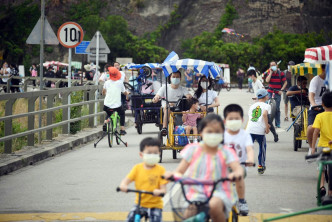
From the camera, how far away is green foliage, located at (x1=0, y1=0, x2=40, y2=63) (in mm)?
86250

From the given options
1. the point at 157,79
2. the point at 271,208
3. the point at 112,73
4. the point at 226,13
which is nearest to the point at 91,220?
the point at 271,208

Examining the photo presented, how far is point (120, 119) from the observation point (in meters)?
19.6

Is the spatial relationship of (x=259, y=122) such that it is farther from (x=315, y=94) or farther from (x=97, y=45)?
(x=97, y=45)

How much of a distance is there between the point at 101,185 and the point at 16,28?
80.3 m

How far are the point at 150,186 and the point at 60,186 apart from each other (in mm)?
5688

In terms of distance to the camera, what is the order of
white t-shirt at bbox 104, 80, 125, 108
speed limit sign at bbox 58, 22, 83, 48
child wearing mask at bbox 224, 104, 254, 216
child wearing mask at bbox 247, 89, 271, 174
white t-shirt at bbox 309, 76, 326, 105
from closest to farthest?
1. child wearing mask at bbox 224, 104, 254, 216
2. child wearing mask at bbox 247, 89, 271, 174
3. white t-shirt at bbox 309, 76, 326, 105
4. white t-shirt at bbox 104, 80, 125, 108
5. speed limit sign at bbox 58, 22, 83, 48

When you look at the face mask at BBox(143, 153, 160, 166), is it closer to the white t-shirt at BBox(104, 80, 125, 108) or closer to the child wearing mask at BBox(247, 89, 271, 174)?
the child wearing mask at BBox(247, 89, 271, 174)

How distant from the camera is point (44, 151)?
15898mm

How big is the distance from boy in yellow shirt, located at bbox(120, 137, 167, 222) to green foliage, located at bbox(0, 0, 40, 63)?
8036 cm

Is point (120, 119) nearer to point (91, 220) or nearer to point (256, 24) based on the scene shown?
point (91, 220)

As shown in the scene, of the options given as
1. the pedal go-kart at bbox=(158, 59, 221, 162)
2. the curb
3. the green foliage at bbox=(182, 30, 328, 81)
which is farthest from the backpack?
the green foliage at bbox=(182, 30, 328, 81)

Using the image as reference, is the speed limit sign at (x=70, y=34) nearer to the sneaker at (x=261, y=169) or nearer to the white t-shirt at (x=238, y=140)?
the sneaker at (x=261, y=169)

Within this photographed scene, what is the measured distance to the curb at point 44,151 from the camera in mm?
13906

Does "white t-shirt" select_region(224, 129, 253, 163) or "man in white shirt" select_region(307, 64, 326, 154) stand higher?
"man in white shirt" select_region(307, 64, 326, 154)
